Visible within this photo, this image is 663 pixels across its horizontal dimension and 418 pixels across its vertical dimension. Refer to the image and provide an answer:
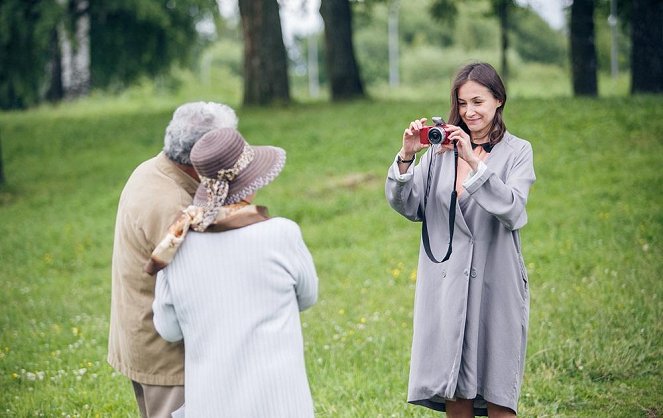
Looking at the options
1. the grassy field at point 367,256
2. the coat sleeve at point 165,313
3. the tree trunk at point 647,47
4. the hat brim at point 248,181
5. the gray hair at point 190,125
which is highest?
the tree trunk at point 647,47

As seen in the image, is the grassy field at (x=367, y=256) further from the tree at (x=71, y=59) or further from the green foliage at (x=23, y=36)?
the tree at (x=71, y=59)

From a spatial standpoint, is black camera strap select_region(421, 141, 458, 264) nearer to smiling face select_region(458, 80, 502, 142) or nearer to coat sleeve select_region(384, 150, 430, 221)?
coat sleeve select_region(384, 150, 430, 221)

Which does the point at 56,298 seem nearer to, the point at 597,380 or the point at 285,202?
the point at 285,202

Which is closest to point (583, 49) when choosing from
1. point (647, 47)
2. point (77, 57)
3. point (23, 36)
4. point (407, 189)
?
point (647, 47)

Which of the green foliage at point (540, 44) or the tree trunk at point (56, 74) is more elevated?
the green foliage at point (540, 44)

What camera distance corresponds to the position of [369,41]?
60531 mm

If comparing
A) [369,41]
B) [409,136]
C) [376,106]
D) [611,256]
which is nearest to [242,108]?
[376,106]

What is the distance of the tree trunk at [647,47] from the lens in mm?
15086

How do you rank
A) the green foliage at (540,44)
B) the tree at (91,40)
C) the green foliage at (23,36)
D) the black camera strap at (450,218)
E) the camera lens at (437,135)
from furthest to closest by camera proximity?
the green foliage at (540,44) → the tree at (91,40) → the green foliage at (23,36) → the black camera strap at (450,218) → the camera lens at (437,135)

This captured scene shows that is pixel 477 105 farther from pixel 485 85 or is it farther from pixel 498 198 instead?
pixel 498 198

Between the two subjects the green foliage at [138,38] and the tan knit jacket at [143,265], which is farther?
the green foliage at [138,38]

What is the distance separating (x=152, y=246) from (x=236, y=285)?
0.70 metres

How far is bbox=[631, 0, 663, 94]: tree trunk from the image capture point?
1509 cm

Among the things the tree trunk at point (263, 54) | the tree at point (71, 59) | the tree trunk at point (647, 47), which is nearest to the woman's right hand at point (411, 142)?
the tree trunk at point (647, 47)
